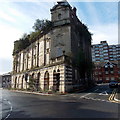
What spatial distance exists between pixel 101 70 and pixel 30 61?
151 ft

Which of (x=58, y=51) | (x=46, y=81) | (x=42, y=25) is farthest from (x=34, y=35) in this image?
(x=46, y=81)

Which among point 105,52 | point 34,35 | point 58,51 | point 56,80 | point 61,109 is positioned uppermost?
point 105,52

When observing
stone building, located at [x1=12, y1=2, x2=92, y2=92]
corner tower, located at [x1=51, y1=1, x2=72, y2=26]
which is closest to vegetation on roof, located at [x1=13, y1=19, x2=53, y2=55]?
stone building, located at [x1=12, y1=2, x2=92, y2=92]

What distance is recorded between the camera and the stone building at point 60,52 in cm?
2531

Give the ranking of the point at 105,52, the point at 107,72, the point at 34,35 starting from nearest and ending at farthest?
1. the point at 34,35
2. the point at 107,72
3. the point at 105,52

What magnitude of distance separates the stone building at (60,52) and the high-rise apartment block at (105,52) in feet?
253

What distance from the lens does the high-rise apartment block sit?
108 metres

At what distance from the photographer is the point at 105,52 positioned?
109312 mm

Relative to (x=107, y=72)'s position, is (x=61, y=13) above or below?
above

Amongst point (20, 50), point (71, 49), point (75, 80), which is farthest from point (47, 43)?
point (20, 50)

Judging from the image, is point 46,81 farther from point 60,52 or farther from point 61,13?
point 61,13

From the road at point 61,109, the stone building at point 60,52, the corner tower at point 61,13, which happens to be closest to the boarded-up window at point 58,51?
the stone building at point 60,52

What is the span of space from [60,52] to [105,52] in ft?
290

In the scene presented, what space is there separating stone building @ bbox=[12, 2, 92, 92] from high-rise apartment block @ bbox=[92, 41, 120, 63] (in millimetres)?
77217
